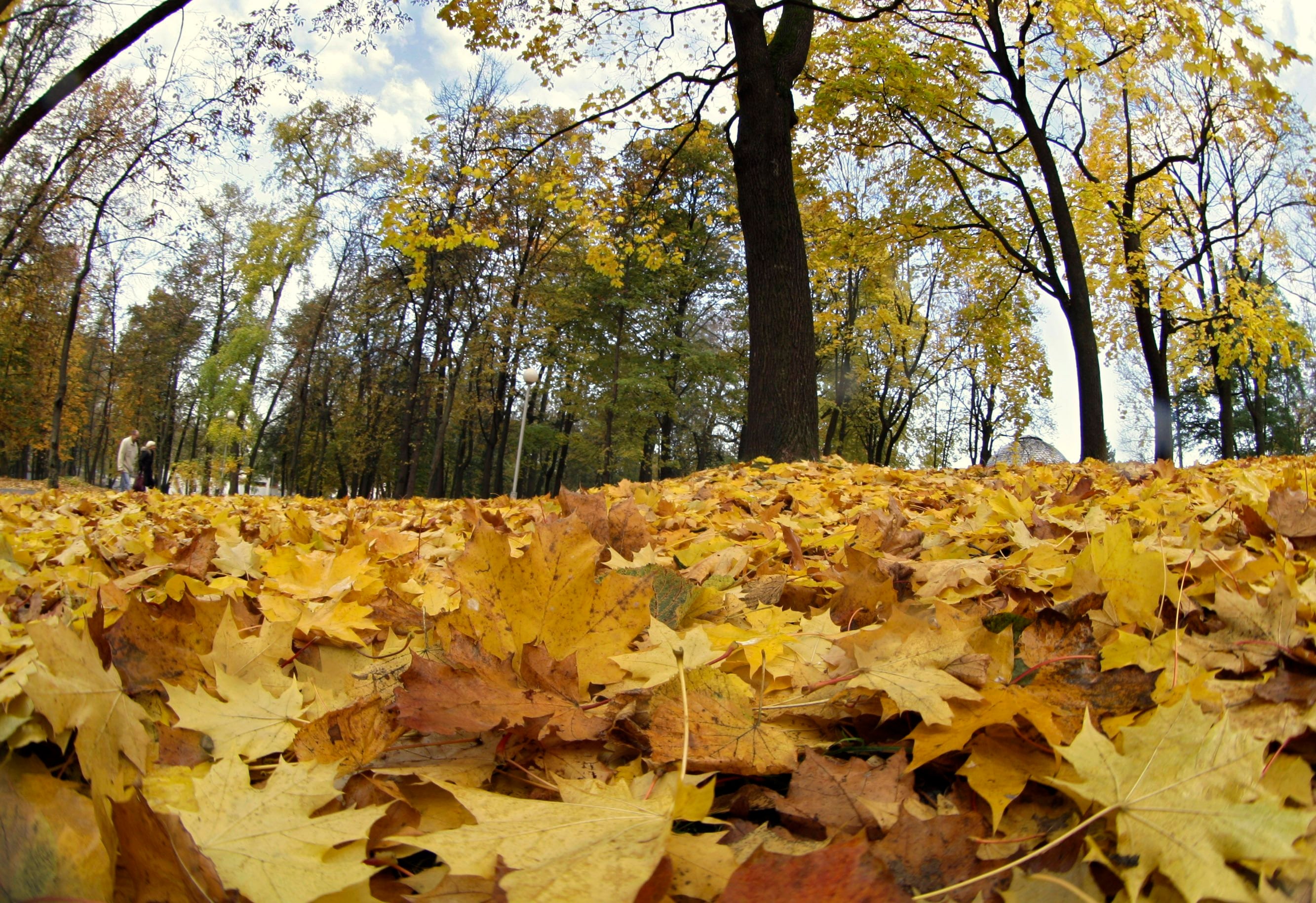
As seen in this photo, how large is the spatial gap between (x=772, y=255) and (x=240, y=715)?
5.96 m

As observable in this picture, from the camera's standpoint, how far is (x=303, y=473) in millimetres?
34469

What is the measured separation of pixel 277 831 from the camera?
21.9 inches

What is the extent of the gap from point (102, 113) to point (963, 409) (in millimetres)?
35672

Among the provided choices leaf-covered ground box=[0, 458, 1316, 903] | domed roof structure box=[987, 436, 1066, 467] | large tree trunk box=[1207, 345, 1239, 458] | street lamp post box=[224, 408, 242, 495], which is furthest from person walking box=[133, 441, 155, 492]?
domed roof structure box=[987, 436, 1066, 467]

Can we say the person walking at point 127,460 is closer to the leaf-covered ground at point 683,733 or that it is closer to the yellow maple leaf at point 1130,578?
the leaf-covered ground at point 683,733

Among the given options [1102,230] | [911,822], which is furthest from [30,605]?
[1102,230]

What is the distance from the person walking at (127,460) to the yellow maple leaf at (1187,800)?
19.7 m

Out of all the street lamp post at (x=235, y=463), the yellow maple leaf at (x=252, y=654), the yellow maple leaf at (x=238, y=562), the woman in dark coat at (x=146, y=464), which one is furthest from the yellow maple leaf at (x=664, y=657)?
the street lamp post at (x=235, y=463)

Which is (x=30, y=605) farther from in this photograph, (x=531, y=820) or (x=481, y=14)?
(x=481, y=14)

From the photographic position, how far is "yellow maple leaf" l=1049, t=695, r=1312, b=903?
479mm

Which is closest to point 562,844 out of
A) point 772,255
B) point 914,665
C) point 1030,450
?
point 914,665

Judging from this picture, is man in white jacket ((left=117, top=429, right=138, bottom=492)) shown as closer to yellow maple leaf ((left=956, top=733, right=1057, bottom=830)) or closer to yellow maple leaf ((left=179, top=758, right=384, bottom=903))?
yellow maple leaf ((left=179, top=758, right=384, bottom=903))

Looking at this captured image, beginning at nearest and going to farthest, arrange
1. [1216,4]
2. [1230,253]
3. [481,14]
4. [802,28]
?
[1216,4], [802,28], [481,14], [1230,253]

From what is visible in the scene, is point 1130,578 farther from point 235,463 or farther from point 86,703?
point 235,463
